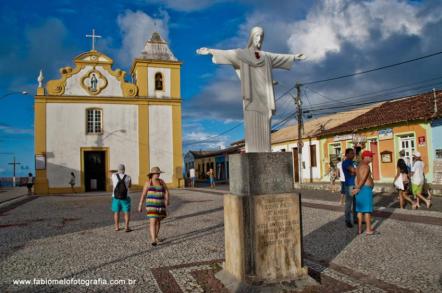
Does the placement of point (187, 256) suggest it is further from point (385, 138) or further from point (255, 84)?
point (385, 138)

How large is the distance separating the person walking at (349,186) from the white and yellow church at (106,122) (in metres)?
18.1

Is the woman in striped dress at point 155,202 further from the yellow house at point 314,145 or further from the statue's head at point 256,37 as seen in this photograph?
the yellow house at point 314,145

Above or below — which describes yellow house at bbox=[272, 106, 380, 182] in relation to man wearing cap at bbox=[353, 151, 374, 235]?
above

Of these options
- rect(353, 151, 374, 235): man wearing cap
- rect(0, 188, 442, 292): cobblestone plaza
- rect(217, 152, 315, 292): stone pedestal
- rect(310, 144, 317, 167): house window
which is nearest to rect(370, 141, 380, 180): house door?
rect(310, 144, 317, 167): house window

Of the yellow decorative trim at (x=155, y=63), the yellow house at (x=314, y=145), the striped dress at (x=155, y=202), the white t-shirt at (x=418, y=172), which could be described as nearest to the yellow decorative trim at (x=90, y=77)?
the yellow decorative trim at (x=155, y=63)

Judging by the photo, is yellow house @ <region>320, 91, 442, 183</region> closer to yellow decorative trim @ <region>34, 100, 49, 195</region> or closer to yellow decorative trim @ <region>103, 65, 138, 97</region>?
yellow decorative trim @ <region>103, 65, 138, 97</region>

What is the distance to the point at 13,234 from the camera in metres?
8.21

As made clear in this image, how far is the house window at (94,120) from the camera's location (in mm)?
24453

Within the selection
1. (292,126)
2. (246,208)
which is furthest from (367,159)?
(292,126)

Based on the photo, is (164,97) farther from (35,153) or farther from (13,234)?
(13,234)

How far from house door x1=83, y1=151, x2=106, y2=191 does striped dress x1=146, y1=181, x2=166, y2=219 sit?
18.7 m

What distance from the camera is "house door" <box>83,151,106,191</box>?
24.3 meters

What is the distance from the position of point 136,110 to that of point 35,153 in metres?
6.66

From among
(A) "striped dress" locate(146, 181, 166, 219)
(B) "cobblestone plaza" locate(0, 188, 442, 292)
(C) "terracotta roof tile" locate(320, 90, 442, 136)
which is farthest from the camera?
(C) "terracotta roof tile" locate(320, 90, 442, 136)
